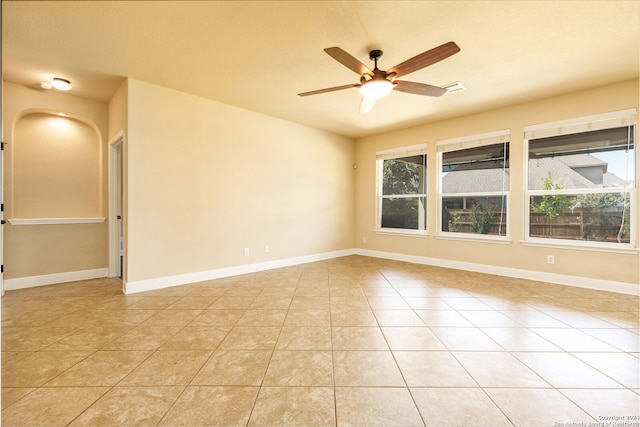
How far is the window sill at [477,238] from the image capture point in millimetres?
4637

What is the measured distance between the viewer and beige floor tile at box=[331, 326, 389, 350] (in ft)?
7.79

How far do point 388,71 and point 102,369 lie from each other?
3.29 meters

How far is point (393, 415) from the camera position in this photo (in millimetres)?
1673

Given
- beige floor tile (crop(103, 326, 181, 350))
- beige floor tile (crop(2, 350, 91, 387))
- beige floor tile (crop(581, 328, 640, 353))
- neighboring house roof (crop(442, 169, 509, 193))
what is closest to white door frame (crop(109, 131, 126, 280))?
beige floor tile (crop(103, 326, 181, 350))

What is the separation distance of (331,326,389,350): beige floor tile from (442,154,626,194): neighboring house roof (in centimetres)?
347

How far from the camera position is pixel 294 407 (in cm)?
173

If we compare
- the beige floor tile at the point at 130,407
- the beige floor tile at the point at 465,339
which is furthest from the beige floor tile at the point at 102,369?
the beige floor tile at the point at 465,339

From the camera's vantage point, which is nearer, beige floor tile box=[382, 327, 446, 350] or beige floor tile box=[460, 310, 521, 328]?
beige floor tile box=[382, 327, 446, 350]

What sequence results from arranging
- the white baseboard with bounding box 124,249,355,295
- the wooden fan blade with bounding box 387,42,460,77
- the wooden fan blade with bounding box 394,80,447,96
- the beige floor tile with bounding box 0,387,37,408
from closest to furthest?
the beige floor tile with bounding box 0,387,37,408, the wooden fan blade with bounding box 387,42,460,77, the wooden fan blade with bounding box 394,80,447,96, the white baseboard with bounding box 124,249,355,295

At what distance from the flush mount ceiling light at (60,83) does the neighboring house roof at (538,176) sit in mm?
5763

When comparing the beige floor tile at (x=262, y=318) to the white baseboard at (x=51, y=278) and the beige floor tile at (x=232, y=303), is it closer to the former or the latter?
the beige floor tile at (x=232, y=303)

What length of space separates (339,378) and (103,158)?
4760mm

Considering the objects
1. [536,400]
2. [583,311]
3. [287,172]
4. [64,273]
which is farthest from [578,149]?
[64,273]

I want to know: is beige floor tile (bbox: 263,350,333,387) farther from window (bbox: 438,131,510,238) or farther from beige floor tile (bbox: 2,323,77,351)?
window (bbox: 438,131,510,238)
